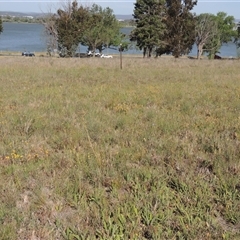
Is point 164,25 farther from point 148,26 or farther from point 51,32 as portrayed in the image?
point 51,32

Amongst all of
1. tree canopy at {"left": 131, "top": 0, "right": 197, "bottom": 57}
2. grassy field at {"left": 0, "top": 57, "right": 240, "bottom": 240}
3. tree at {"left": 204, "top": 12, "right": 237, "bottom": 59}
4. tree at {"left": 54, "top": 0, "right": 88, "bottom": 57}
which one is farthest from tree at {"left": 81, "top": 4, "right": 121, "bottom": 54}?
grassy field at {"left": 0, "top": 57, "right": 240, "bottom": 240}

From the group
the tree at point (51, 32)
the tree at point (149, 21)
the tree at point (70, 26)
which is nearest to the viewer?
the tree at point (70, 26)

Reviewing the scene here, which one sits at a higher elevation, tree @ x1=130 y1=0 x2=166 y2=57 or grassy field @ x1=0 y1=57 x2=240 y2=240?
tree @ x1=130 y1=0 x2=166 y2=57

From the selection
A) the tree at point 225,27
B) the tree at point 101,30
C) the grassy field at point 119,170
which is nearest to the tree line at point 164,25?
the tree at point 101,30

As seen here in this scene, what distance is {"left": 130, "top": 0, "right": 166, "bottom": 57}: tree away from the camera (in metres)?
38.0

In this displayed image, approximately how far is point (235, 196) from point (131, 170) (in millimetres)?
1247

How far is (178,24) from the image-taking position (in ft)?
129

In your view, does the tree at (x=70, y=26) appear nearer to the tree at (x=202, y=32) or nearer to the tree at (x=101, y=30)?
the tree at (x=101, y=30)

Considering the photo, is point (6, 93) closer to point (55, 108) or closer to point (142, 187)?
point (55, 108)

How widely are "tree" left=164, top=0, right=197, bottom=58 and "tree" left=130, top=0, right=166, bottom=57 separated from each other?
1116 millimetres

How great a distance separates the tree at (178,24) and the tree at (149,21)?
1116 mm

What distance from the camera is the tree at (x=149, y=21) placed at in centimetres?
3800

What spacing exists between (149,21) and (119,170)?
36892 millimetres

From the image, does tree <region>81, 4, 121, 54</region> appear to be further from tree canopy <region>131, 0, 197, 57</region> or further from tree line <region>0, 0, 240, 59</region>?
tree canopy <region>131, 0, 197, 57</region>
